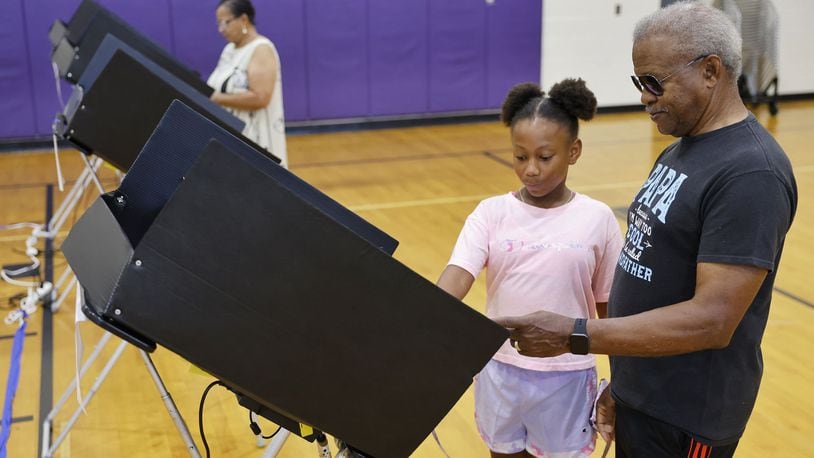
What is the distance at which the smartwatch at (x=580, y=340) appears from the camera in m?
1.46

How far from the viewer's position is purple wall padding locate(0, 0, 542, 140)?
25.6 ft

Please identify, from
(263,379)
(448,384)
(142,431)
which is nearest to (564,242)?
(448,384)

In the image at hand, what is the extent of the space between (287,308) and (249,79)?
11.4ft

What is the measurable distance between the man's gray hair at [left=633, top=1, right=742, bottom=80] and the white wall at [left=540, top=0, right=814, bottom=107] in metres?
7.98

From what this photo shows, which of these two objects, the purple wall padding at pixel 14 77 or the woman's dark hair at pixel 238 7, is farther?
the purple wall padding at pixel 14 77

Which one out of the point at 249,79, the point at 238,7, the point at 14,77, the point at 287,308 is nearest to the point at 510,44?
the point at 14,77

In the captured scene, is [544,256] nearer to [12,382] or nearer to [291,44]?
[12,382]

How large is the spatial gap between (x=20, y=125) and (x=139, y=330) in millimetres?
7546


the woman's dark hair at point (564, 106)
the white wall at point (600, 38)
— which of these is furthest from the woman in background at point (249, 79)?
the white wall at point (600, 38)

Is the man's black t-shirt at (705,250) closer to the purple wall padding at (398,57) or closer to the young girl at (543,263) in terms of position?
the young girl at (543,263)

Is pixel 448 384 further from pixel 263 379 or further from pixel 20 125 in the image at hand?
pixel 20 125

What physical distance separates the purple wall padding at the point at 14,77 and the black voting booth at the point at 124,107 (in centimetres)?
558

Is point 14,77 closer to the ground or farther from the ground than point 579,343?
closer to the ground

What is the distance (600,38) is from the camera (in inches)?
370
